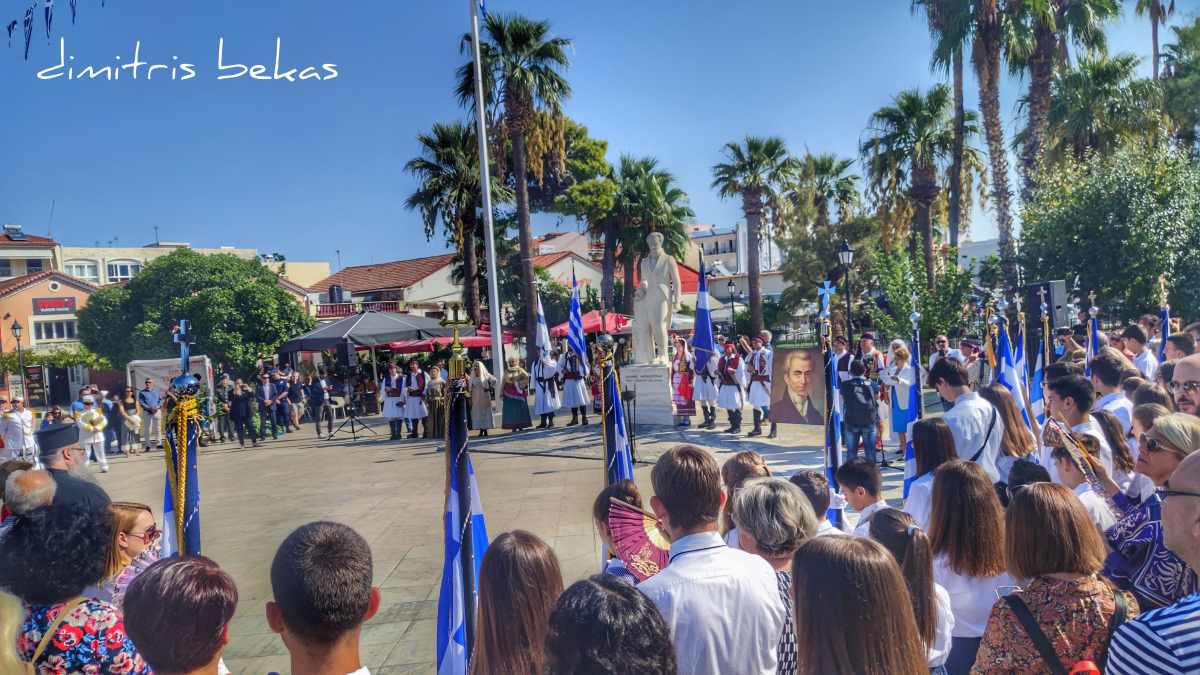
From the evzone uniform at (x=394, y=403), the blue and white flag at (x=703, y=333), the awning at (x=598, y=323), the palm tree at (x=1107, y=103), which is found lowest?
the evzone uniform at (x=394, y=403)

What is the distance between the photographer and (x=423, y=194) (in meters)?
26.6

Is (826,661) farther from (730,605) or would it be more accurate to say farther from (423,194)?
(423,194)

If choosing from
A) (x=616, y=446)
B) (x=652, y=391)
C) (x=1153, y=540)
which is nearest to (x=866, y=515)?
(x=1153, y=540)

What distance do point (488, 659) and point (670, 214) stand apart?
32738mm

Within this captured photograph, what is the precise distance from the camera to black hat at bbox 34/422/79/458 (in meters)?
5.94

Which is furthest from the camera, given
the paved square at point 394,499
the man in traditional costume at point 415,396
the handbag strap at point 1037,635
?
the man in traditional costume at point 415,396

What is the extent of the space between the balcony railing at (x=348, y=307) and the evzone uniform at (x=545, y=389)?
30291 millimetres

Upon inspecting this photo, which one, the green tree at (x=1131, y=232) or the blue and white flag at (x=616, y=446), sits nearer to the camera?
the blue and white flag at (x=616, y=446)

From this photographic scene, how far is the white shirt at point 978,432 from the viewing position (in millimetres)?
5051

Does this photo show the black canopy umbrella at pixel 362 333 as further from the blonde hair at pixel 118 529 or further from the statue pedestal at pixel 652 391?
the blonde hair at pixel 118 529

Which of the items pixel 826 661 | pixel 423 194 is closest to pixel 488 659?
pixel 826 661

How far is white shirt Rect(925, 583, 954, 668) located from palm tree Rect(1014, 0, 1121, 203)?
20684 millimetres

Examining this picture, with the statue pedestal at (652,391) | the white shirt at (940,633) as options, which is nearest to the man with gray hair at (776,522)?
the white shirt at (940,633)

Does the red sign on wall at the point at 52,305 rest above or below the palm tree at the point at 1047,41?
below
